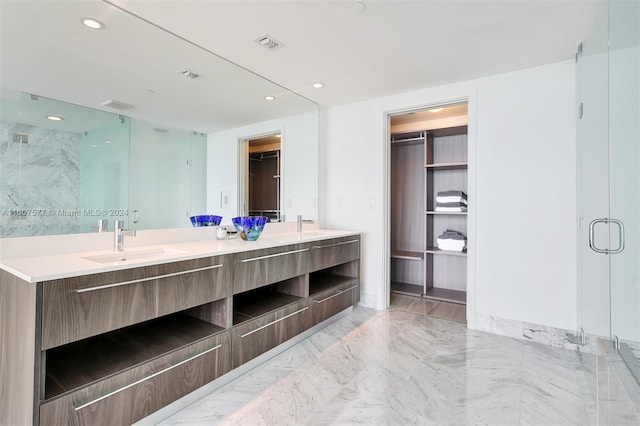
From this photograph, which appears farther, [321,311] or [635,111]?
[321,311]

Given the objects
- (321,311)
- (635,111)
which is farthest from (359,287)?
(635,111)

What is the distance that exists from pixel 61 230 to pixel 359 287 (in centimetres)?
253

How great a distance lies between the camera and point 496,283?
2.77 meters

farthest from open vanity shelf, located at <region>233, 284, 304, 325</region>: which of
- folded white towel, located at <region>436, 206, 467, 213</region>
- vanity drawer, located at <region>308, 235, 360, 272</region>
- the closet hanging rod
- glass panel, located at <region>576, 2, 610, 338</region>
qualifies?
the closet hanging rod

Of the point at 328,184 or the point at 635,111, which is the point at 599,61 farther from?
the point at 328,184

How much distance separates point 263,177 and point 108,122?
4.42 ft

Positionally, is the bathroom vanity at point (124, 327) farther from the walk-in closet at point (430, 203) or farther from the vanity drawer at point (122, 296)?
the walk-in closet at point (430, 203)

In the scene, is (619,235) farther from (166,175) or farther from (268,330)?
(166,175)

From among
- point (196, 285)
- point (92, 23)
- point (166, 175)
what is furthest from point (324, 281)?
point (92, 23)

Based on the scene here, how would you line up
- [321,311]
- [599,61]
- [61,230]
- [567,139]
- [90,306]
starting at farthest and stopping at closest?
[321,311]
[567,139]
[599,61]
[61,230]
[90,306]

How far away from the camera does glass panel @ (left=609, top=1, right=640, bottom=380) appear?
151 centimetres

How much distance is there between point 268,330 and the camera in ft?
7.03

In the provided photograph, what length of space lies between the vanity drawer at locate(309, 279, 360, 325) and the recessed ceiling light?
89.0 inches

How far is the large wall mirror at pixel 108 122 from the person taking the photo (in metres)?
1.61
